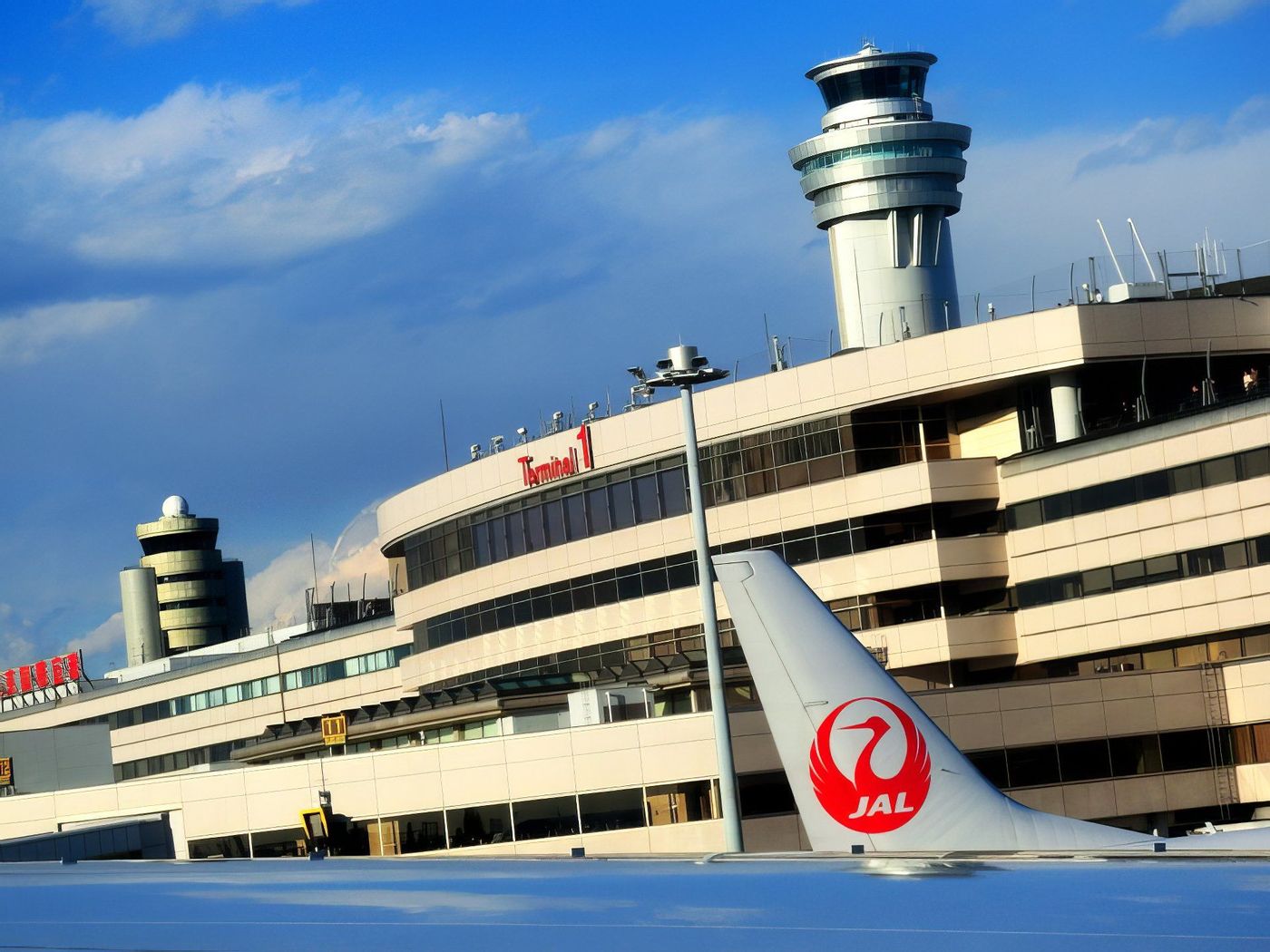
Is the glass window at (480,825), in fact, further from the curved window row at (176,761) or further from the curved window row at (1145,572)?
the curved window row at (176,761)

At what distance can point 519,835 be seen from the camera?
206 feet

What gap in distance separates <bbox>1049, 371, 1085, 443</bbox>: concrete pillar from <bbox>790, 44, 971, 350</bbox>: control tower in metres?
39.8

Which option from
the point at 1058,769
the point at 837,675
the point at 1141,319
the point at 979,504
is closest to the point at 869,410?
the point at 979,504

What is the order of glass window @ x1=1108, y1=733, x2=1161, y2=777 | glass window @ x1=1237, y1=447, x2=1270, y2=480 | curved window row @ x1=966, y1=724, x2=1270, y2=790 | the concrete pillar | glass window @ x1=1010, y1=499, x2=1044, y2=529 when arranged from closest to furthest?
glass window @ x1=1237, y1=447, x2=1270, y2=480 < curved window row @ x1=966, y1=724, x2=1270, y2=790 < glass window @ x1=1108, y1=733, x2=1161, y2=777 < glass window @ x1=1010, y1=499, x2=1044, y2=529 < the concrete pillar

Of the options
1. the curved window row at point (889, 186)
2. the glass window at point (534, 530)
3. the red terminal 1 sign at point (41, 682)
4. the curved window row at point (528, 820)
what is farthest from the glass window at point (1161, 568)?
the red terminal 1 sign at point (41, 682)

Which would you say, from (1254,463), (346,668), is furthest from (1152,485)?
(346,668)

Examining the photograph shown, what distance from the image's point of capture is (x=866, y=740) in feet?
84.8

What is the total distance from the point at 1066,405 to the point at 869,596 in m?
11.7

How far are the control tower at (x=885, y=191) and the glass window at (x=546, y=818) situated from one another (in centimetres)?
5538

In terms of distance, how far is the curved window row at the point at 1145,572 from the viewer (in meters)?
60.1

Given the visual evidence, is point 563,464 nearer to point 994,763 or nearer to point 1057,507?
Result: point 1057,507

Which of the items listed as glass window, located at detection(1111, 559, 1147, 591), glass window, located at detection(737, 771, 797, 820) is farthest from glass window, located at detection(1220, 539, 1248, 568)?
glass window, located at detection(737, 771, 797, 820)

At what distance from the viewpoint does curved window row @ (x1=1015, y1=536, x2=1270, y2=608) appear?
197 ft

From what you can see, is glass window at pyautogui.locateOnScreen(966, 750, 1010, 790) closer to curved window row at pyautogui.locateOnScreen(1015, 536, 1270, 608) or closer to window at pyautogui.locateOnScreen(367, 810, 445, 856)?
curved window row at pyautogui.locateOnScreen(1015, 536, 1270, 608)
